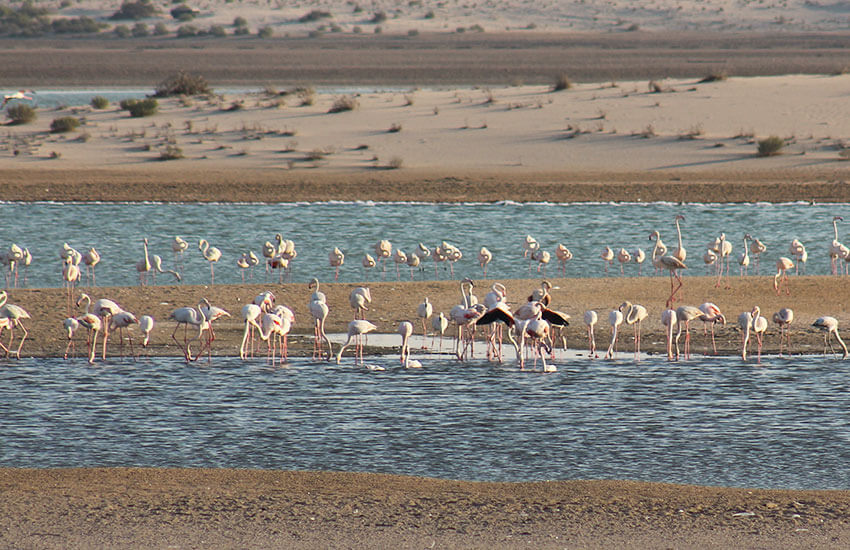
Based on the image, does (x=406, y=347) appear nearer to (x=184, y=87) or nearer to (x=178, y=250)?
(x=178, y=250)

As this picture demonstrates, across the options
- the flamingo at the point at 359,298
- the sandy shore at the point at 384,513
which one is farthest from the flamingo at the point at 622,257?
the sandy shore at the point at 384,513

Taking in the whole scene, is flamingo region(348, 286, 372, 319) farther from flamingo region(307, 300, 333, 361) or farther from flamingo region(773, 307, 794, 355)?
flamingo region(773, 307, 794, 355)

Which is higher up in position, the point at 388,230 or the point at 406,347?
the point at 388,230

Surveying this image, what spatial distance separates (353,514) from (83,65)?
5899 centimetres

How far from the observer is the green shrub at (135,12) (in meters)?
92.2

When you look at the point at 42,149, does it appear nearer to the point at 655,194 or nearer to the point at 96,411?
the point at 655,194

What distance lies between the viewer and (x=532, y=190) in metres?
29.1

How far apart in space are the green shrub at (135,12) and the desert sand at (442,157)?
195 cm

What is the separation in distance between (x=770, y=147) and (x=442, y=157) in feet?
29.4

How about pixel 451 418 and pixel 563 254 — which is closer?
pixel 451 418

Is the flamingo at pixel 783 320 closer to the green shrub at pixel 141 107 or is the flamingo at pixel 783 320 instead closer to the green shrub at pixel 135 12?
the green shrub at pixel 141 107

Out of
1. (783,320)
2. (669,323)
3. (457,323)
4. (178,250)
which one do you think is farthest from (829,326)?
(178,250)

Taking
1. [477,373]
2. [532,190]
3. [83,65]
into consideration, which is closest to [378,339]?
[477,373]

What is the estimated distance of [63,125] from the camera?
125 feet
